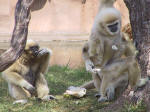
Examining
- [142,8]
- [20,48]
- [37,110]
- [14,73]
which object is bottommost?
[37,110]

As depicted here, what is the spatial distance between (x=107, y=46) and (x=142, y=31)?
110 centimetres

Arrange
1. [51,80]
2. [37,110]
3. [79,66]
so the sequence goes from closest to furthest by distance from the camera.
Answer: [37,110] → [51,80] → [79,66]

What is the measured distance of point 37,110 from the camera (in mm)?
7152

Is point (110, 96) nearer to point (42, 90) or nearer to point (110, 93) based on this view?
point (110, 93)

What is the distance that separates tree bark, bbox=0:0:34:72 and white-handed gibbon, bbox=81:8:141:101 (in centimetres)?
152

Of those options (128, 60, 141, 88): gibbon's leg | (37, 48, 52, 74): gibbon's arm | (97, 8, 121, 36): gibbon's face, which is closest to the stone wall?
(37, 48, 52, 74): gibbon's arm

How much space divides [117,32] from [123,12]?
619cm

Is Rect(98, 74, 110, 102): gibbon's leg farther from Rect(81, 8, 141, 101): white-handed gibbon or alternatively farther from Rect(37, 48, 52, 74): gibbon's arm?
Rect(37, 48, 52, 74): gibbon's arm

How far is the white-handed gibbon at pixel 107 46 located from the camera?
7047 mm

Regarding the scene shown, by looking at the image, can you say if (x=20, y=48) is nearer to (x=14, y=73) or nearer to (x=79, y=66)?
(x=14, y=73)

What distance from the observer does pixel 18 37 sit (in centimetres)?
Answer: 624

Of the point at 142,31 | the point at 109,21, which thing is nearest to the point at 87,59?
the point at 109,21

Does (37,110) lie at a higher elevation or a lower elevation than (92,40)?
lower

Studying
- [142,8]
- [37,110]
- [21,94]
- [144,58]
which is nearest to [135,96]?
[144,58]
